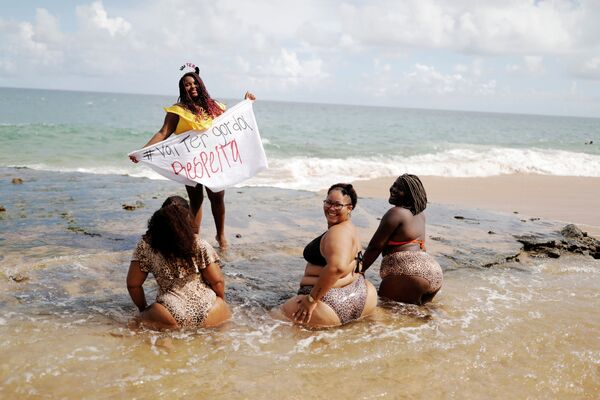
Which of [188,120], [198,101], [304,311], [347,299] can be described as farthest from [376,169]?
[304,311]

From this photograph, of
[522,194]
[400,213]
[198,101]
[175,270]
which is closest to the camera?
[175,270]

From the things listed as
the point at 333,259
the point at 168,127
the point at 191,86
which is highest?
the point at 191,86

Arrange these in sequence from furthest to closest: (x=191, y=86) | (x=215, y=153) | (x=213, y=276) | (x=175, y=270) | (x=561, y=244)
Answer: (x=561, y=244) → (x=215, y=153) → (x=191, y=86) → (x=213, y=276) → (x=175, y=270)

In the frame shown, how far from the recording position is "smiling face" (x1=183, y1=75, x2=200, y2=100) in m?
5.97

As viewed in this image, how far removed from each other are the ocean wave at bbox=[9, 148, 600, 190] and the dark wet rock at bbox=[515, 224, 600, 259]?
6955 mm

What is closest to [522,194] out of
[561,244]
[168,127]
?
[561,244]

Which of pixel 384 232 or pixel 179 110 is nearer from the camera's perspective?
pixel 384 232

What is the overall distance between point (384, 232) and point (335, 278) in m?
0.94

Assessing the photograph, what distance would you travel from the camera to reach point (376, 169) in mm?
19094

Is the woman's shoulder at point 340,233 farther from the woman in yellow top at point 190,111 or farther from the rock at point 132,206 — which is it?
the rock at point 132,206

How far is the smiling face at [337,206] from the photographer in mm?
4184

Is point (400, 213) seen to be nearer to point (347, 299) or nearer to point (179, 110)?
point (347, 299)

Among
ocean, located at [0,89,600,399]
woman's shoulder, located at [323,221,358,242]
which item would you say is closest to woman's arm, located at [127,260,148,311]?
ocean, located at [0,89,600,399]

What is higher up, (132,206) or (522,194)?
(132,206)
